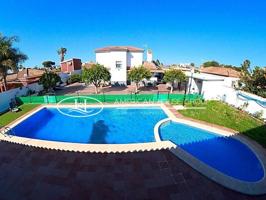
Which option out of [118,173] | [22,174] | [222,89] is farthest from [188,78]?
[22,174]

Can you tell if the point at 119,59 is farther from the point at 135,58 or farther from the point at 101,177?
the point at 101,177

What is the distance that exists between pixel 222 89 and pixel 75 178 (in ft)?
66.1

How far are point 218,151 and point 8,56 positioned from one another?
25128mm

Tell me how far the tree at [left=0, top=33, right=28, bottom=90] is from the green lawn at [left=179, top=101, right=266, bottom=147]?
21.2m

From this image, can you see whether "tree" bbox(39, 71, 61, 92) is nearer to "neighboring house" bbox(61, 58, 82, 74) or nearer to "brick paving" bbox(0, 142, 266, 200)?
"neighboring house" bbox(61, 58, 82, 74)

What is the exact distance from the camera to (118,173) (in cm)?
783

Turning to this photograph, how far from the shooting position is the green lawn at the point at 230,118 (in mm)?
13205

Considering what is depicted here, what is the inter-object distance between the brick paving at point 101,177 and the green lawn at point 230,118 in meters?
7.28

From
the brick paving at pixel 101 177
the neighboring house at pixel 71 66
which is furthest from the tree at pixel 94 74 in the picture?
the neighboring house at pixel 71 66

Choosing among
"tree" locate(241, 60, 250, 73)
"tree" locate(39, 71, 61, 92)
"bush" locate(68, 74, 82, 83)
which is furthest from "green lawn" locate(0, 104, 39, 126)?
"tree" locate(241, 60, 250, 73)

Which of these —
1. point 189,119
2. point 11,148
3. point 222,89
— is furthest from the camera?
point 222,89

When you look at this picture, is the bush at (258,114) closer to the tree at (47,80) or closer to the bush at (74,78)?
the tree at (47,80)

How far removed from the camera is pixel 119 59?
3156cm

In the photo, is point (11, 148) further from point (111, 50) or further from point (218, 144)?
point (111, 50)
